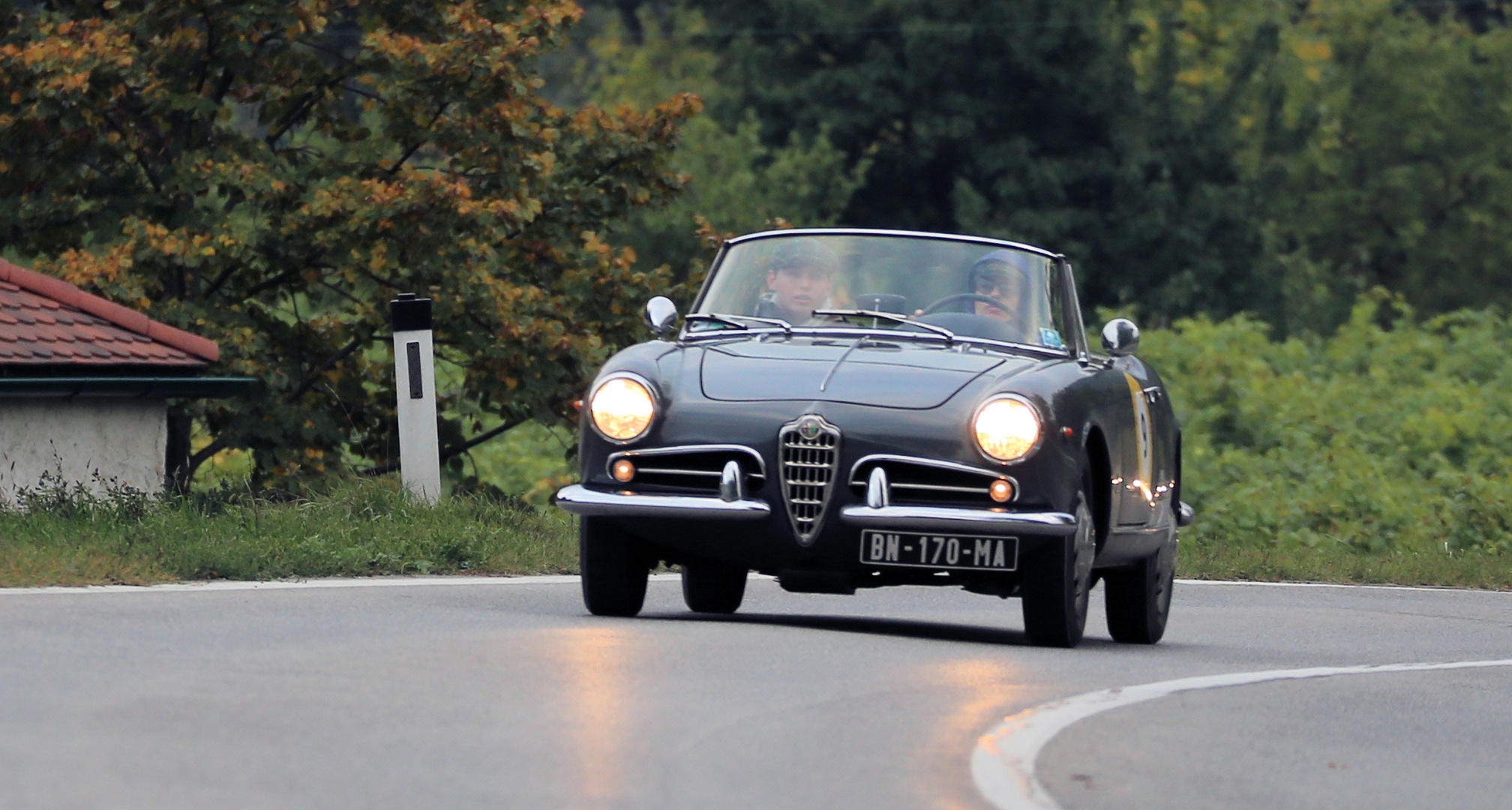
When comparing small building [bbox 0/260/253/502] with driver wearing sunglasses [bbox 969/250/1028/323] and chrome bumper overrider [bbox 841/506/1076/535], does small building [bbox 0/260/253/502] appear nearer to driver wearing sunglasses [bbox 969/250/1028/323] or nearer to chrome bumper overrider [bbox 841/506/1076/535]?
driver wearing sunglasses [bbox 969/250/1028/323]

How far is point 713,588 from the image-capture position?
414 inches

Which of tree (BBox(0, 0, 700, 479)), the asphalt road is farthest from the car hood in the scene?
tree (BBox(0, 0, 700, 479))

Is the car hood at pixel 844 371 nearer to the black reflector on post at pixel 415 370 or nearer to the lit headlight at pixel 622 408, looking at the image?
the lit headlight at pixel 622 408

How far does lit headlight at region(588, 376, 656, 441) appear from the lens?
9.10 meters

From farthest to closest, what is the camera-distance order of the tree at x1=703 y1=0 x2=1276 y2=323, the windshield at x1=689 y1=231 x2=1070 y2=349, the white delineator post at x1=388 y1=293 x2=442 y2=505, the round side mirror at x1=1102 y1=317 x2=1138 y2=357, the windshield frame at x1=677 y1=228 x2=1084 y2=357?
the tree at x1=703 y1=0 x2=1276 y2=323, the white delineator post at x1=388 y1=293 x2=442 y2=505, the round side mirror at x1=1102 y1=317 x2=1138 y2=357, the windshield at x1=689 y1=231 x2=1070 y2=349, the windshield frame at x1=677 y1=228 x2=1084 y2=357

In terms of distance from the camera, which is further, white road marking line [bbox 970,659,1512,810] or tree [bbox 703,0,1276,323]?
tree [bbox 703,0,1276,323]

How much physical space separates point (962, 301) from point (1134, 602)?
68.0 inches

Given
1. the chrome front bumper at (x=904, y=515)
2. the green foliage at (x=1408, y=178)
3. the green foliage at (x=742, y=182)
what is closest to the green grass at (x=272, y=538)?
the chrome front bumper at (x=904, y=515)

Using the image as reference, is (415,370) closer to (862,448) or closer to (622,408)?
(622,408)

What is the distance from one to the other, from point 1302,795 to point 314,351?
14114mm

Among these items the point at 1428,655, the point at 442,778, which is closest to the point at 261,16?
the point at 1428,655

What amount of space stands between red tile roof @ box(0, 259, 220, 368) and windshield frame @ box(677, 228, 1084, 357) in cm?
678

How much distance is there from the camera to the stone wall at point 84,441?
15.6 metres

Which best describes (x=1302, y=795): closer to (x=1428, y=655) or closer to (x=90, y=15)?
(x=1428, y=655)
